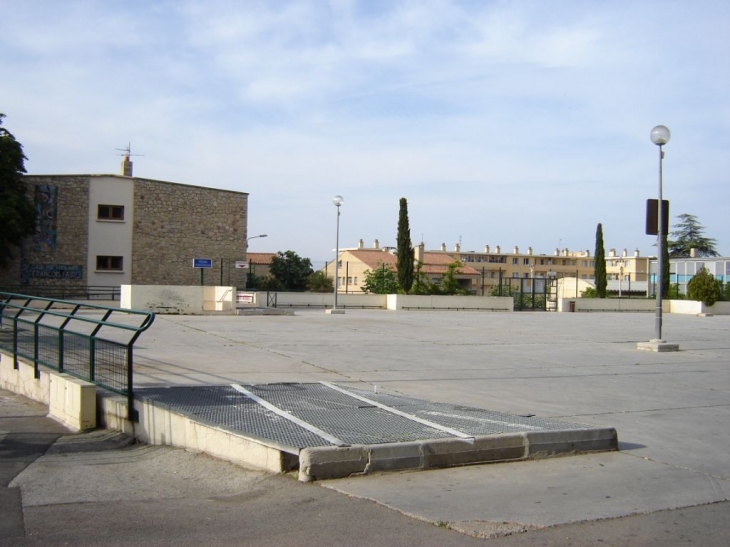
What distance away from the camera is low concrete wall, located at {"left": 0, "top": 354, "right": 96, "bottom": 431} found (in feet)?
30.0

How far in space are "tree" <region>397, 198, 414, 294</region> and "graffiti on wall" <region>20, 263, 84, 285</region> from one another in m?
21.1

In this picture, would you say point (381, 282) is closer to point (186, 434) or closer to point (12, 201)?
point (12, 201)

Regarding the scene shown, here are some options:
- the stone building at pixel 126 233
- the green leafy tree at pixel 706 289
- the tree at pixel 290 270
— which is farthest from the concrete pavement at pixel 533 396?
the tree at pixel 290 270

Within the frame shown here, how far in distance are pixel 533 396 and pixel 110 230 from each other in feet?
134

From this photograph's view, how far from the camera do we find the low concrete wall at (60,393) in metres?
9.15

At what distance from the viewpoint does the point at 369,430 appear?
7.06 m

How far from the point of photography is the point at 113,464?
725cm

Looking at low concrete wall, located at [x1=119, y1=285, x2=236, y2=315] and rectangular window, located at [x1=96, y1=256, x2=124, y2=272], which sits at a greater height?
rectangular window, located at [x1=96, y1=256, x2=124, y2=272]

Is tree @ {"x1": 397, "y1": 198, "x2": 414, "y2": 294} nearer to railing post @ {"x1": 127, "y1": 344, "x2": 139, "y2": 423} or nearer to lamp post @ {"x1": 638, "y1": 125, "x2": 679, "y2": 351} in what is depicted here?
lamp post @ {"x1": 638, "y1": 125, "x2": 679, "y2": 351}

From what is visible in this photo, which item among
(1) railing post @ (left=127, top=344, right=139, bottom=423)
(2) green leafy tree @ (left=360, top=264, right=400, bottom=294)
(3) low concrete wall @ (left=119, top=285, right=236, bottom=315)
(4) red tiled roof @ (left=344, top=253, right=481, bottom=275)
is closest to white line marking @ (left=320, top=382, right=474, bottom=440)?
(1) railing post @ (left=127, top=344, right=139, bottom=423)

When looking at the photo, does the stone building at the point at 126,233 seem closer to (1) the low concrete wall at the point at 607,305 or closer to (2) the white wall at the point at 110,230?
(2) the white wall at the point at 110,230

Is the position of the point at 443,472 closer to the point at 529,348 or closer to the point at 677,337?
the point at 529,348

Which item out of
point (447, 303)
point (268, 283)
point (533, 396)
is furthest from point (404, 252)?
point (533, 396)

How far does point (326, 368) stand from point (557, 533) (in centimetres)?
892
